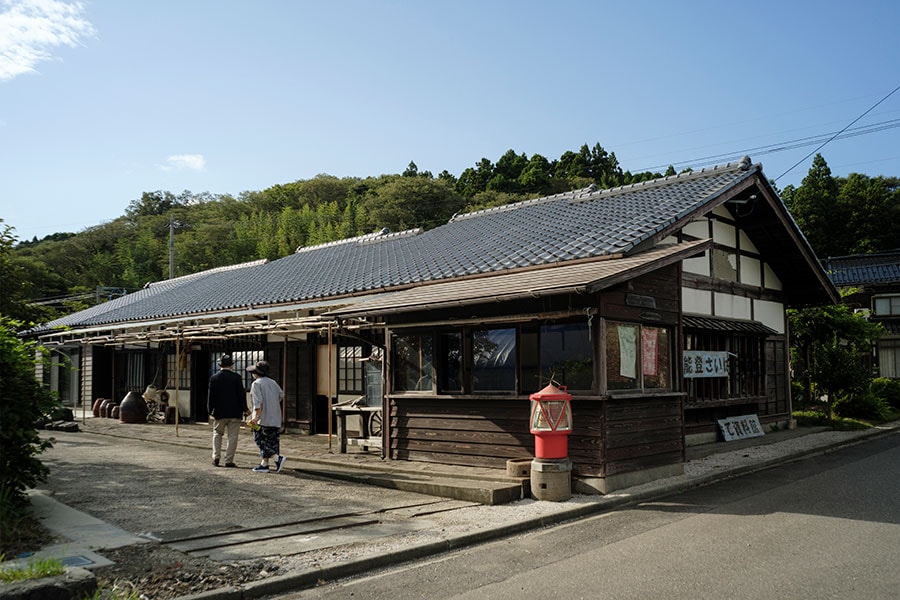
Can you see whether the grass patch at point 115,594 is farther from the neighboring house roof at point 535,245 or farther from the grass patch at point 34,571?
the neighboring house roof at point 535,245

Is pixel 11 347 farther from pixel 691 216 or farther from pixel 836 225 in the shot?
pixel 836 225

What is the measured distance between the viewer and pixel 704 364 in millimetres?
13672

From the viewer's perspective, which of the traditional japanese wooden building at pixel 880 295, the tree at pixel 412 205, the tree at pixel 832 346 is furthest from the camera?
the tree at pixel 412 205

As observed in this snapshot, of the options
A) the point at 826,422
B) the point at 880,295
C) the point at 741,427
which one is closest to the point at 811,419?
the point at 826,422

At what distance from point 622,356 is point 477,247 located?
5.85 meters

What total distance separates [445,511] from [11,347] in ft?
16.6

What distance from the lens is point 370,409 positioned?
12062 millimetres

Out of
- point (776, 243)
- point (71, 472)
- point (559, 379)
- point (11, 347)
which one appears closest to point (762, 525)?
point (559, 379)

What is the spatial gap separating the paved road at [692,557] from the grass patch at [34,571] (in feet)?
5.94

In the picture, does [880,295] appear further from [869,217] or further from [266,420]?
[266,420]

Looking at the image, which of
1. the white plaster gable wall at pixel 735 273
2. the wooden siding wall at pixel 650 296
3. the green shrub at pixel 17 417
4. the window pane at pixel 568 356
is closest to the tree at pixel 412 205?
the white plaster gable wall at pixel 735 273

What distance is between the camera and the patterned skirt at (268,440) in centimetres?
1063

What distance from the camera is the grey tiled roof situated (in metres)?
12.1

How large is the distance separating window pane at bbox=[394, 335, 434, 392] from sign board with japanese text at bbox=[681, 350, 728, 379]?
17.3 ft
